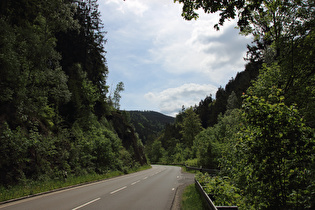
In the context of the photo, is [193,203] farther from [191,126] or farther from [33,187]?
[191,126]

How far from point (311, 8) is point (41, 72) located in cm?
1898

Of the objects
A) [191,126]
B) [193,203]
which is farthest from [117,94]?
[193,203]

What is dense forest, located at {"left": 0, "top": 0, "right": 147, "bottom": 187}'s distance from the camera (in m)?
13.6

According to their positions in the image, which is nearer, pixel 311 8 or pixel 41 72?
pixel 311 8

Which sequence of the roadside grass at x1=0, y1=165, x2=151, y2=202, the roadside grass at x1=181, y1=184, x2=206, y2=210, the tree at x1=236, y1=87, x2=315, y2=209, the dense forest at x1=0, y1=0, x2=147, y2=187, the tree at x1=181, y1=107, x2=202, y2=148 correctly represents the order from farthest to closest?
→ the tree at x1=181, y1=107, x2=202, y2=148
the dense forest at x1=0, y1=0, x2=147, y2=187
the roadside grass at x1=0, y1=165, x2=151, y2=202
the roadside grass at x1=181, y1=184, x2=206, y2=210
the tree at x1=236, y1=87, x2=315, y2=209

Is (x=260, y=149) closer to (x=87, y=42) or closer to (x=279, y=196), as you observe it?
(x=279, y=196)

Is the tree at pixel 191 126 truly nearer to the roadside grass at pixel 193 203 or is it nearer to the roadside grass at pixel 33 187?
the roadside grass at pixel 33 187

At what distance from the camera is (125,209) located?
7648 mm

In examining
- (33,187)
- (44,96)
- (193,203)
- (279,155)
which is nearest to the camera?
(279,155)

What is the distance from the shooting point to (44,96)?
18.5 meters

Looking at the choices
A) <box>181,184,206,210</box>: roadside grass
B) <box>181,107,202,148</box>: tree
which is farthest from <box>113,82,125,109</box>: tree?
<box>181,184,206,210</box>: roadside grass

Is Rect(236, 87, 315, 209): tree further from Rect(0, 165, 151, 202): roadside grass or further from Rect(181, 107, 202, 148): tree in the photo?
Rect(181, 107, 202, 148): tree

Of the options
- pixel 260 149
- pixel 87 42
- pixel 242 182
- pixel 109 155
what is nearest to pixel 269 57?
pixel 242 182

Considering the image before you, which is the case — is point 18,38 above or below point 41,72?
above
